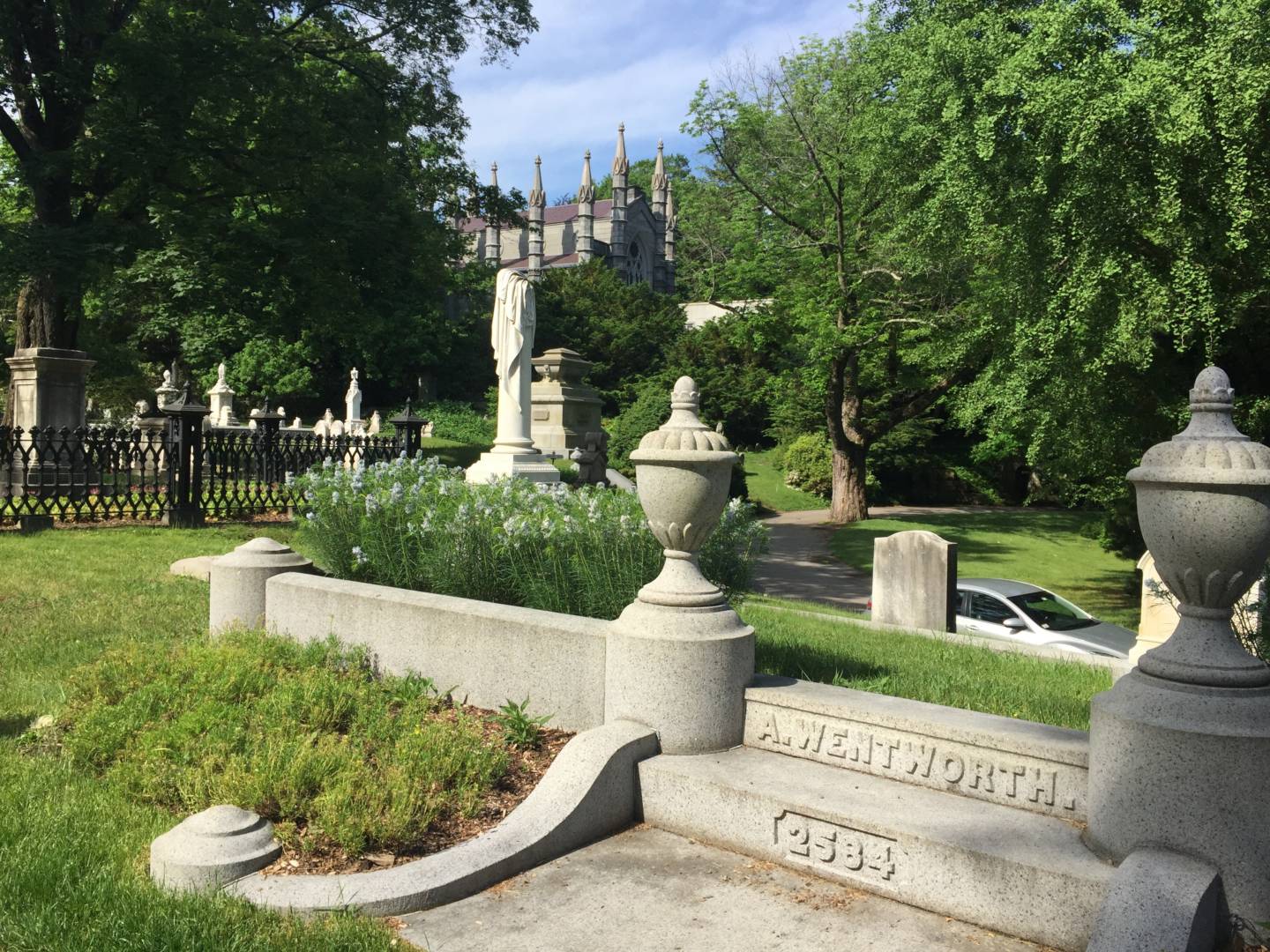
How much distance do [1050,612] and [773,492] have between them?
22.5m

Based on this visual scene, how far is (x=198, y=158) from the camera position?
16.4 meters

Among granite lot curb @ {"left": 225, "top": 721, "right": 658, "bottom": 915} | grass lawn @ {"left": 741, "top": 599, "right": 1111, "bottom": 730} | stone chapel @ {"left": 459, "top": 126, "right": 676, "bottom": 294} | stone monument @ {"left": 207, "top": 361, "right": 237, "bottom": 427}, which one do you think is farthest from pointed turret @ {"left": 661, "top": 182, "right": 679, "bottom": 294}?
granite lot curb @ {"left": 225, "top": 721, "right": 658, "bottom": 915}

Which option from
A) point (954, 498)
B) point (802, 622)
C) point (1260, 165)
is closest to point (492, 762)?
point (802, 622)

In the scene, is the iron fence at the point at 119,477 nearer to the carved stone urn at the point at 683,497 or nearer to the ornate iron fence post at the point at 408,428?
the ornate iron fence post at the point at 408,428

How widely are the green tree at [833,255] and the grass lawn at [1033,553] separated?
2.80 metres

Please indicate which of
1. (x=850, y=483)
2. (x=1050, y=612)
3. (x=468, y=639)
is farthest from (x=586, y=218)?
(x=468, y=639)

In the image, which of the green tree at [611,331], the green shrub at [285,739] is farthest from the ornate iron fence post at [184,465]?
the green tree at [611,331]

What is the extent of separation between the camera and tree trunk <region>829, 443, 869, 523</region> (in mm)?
26422

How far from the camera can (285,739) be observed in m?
4.77

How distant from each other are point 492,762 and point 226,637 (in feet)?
A: 8.18

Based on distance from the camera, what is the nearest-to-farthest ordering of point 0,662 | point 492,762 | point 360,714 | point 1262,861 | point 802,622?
point 1262,861, point 492,762, point 360,714, point 0,662, point 802,622

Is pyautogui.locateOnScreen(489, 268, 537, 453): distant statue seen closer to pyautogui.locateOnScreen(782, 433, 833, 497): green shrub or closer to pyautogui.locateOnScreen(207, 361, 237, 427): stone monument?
pyautogui.locateOnScreen(782, 433, 833, 497): green shrub

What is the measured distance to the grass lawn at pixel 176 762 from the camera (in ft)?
10.8

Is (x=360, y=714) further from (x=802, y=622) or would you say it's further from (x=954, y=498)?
(x=954, y=498)
